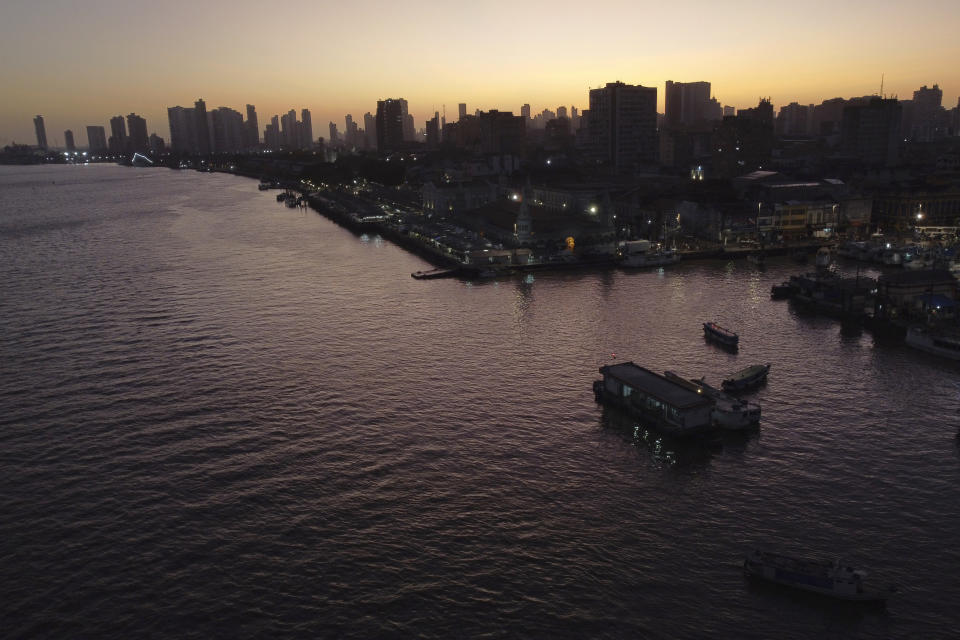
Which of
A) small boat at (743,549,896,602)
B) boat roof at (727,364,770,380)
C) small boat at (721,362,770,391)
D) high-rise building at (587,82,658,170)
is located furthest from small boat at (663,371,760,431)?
high-rise building at (587,82,658,170)

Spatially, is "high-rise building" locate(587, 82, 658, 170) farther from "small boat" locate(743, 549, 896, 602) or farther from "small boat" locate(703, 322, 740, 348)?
"small boat" locate(743, 549, 896, 602)

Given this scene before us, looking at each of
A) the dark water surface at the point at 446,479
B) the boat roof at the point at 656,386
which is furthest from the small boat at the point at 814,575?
the boat roof at the point at 656,386

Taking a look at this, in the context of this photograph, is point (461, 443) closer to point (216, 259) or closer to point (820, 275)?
point (820, 275)

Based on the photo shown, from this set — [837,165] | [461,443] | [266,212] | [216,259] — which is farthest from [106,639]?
[837,165]

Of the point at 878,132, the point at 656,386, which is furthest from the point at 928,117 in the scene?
the point at 656,386

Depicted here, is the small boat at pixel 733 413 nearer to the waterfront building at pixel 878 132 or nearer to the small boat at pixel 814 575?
the small boat at pixel 814 575

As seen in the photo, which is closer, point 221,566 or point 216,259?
point 221,566

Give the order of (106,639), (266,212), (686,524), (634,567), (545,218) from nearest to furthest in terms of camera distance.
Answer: (106,639) < (634,567) < (686,524) < (545,218) < (266,212)
